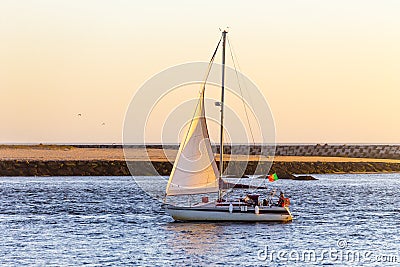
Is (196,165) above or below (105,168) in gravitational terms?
above

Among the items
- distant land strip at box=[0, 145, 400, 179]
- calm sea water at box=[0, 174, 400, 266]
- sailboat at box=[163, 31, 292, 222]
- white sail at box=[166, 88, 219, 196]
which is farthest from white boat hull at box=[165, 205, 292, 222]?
distant land strip at box=[0, 145, 400, 179]

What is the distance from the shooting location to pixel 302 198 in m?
83.7

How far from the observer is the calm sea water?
4631 centimetres

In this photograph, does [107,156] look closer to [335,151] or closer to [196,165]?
[335,151]

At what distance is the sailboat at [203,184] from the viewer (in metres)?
58.2

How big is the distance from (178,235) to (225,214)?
4684 mm

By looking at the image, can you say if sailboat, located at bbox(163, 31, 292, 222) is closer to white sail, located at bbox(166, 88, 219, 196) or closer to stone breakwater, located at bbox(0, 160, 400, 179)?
white sail, located at bbox(166, 88, 219, 196)

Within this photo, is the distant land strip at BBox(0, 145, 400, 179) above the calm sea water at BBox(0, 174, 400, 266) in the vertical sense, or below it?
above

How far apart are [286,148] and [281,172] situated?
5317 cm

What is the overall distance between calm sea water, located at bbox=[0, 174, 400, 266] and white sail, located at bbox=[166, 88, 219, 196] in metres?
2.21

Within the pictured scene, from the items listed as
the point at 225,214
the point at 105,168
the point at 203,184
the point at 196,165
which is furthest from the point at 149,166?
the point at 225,214

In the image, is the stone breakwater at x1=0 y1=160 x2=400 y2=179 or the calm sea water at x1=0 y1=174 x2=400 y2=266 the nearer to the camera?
the calm sea water at x1=0 y1=174 x2=400 y2=266

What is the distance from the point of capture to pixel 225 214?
58094 mm

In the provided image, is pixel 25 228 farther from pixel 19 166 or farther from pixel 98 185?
pixel 19 166
